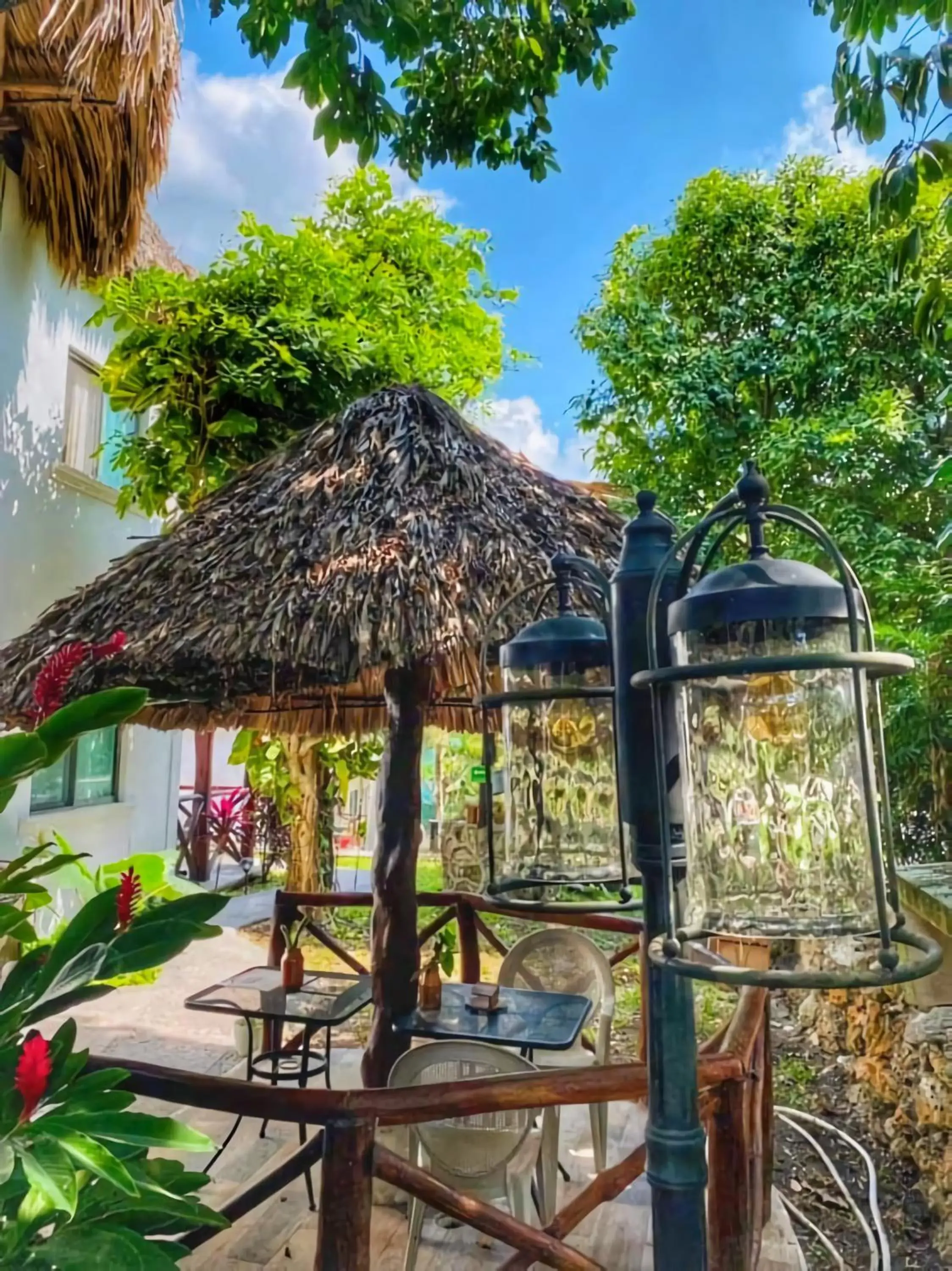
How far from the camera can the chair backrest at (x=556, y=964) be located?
13.4ft

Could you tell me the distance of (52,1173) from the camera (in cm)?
145

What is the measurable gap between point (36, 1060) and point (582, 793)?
1.05m

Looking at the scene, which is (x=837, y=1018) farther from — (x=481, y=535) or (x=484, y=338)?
(x=484, y=338)

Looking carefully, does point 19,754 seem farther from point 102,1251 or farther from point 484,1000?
point 484,1000

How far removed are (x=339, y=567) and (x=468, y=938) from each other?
254cm

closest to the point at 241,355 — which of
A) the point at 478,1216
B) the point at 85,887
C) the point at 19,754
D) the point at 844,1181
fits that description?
the point at 85,887

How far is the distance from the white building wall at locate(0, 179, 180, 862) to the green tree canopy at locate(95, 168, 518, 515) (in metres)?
0.35

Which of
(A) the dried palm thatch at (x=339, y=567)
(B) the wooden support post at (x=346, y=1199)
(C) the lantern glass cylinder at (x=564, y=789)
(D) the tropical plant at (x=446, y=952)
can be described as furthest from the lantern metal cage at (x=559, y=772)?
(D) the tropical plant at (x=446, y=952)

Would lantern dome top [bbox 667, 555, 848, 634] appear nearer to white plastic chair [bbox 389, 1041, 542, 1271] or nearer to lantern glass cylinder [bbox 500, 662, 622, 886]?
lantern glass cylinder [bbox 500, 662, 622, 886]

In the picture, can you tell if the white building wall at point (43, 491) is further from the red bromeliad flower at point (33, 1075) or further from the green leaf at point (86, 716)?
the red bromeliad flower at point (33, 1075)

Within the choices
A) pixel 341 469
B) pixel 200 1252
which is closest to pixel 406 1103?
pixel 200 1252

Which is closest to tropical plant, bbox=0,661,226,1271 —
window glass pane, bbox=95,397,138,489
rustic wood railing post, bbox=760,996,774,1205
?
rustic wood railing post, bbox=760,996,774,1205

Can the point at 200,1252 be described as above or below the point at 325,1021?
below

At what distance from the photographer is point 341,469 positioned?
371cm
